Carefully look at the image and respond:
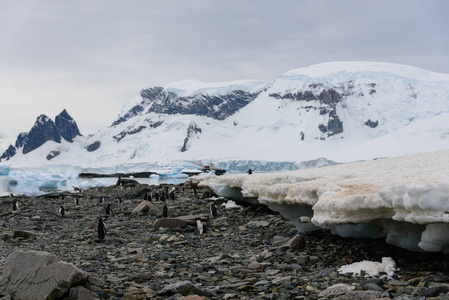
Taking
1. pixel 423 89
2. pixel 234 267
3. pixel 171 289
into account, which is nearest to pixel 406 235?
pixel 234 267

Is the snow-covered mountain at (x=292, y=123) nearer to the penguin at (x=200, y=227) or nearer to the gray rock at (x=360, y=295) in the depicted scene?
the penguin at (x=200, y=227)

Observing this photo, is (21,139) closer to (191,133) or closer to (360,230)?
(191,133)

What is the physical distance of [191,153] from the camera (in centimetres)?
10881

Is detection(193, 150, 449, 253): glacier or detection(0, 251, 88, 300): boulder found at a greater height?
detection(193, 150, 449, 253): glacier

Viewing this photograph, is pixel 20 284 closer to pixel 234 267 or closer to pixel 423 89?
pixel 234 267

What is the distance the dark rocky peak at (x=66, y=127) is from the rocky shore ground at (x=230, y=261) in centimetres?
16833

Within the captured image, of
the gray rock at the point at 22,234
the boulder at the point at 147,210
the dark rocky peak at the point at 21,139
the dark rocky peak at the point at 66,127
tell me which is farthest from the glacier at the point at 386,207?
the dark rocky peak at the point at 21,139

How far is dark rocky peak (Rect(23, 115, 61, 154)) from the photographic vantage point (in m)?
164

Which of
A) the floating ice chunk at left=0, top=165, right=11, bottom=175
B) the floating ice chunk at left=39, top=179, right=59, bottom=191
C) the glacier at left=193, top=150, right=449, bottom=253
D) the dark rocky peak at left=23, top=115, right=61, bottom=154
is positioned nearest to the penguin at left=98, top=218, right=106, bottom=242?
the glacier at left=193, top=150, right=449, bottom=253

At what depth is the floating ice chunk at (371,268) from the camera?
15.6 ft

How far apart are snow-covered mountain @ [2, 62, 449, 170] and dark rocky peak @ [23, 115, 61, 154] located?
10.2 feet

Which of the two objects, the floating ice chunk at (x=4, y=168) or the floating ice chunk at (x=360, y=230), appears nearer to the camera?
the floating ice chunk at (x=360, y=230)

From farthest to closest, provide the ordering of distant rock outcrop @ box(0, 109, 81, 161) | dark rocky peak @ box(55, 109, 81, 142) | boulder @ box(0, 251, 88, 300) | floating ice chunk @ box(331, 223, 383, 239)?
dark rocky peak @ box(55, 109, 81, 142) < distant rock outcrop @ box(0, 109, 81, 161) < floating ice chunk @ box(331, 223, 383, 239) < boulder @ box(0, 251, 88, 300)

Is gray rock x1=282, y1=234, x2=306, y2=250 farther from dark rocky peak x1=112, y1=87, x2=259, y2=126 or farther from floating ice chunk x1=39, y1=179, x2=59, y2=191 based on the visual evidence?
dark rocky peak x1=112, y1=87, x2=259, y2=126
